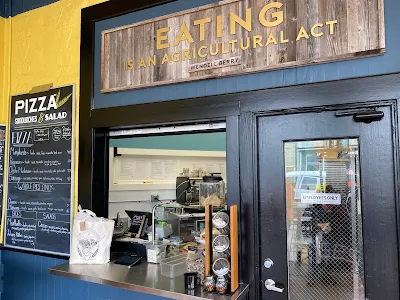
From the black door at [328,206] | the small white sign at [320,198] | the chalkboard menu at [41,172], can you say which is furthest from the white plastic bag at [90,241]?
the small white sign at [320,198]

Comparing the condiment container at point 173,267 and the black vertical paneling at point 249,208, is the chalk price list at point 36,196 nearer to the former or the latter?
the condiment container at point 173,267

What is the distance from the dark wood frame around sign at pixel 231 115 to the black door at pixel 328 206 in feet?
0.21

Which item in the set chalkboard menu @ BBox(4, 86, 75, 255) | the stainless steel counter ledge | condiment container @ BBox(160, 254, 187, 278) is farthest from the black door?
chalkboard menu @ BBox(4, 86, 75, 255)

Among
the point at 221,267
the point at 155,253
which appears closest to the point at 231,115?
the point at 221,267

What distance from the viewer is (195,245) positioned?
250 cm

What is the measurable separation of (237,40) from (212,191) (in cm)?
97

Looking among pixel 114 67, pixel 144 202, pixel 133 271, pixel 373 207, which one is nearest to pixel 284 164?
pixel 373 207

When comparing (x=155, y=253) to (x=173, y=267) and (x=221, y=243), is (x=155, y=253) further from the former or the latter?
(x=221, y=243)

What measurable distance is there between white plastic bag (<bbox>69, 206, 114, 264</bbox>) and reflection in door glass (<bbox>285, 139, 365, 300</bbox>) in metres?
1.20

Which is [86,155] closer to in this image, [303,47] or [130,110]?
[130,110]

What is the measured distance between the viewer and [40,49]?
2.89 meters

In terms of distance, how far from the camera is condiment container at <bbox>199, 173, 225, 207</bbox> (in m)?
2.21

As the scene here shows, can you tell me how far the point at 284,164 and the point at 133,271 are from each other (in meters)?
1.15

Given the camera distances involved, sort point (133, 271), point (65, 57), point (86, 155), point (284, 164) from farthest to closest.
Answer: point (65, 57) → point (86, 155) → point (133, 271) → point (284, 164)
